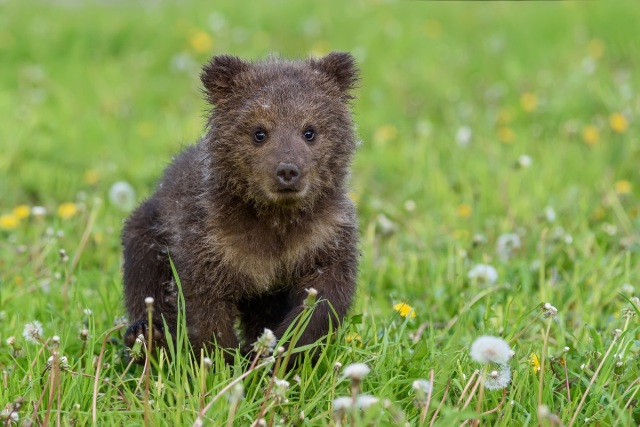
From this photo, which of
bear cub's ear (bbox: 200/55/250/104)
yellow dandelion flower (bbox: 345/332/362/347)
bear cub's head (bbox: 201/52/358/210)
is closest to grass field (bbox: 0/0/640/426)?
yellow dandelion flower (bbox: 345/332/362/347)

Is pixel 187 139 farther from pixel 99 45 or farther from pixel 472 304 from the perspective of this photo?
pixel 472 304

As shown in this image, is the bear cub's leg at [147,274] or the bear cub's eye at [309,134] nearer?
the bear cub's eye at [309,134]

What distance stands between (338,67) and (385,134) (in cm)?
411

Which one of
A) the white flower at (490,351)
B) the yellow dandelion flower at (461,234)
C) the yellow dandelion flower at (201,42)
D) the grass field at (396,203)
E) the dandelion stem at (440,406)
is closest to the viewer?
the white flower at (490,351)

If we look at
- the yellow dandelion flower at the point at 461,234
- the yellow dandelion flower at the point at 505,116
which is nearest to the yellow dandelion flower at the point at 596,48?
the yellow dandelion flower at the point at 505,116

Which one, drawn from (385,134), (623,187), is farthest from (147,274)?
(385,134)

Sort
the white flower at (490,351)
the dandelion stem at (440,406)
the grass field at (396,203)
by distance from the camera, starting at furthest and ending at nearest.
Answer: the grass field at (396,203) < the dandelion stem at (440,406) < the white flower at (490,351)

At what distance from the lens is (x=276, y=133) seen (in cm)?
395

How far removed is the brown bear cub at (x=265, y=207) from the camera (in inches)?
156

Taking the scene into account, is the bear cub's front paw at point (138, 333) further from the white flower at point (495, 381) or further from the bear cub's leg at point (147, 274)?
the white flower at point (495, 381)

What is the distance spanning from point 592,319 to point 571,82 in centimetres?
465

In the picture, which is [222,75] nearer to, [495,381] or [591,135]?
[495,381]

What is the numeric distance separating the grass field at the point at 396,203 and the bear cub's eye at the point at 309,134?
77 cm

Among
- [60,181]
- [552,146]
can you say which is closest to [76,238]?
[60,181]
